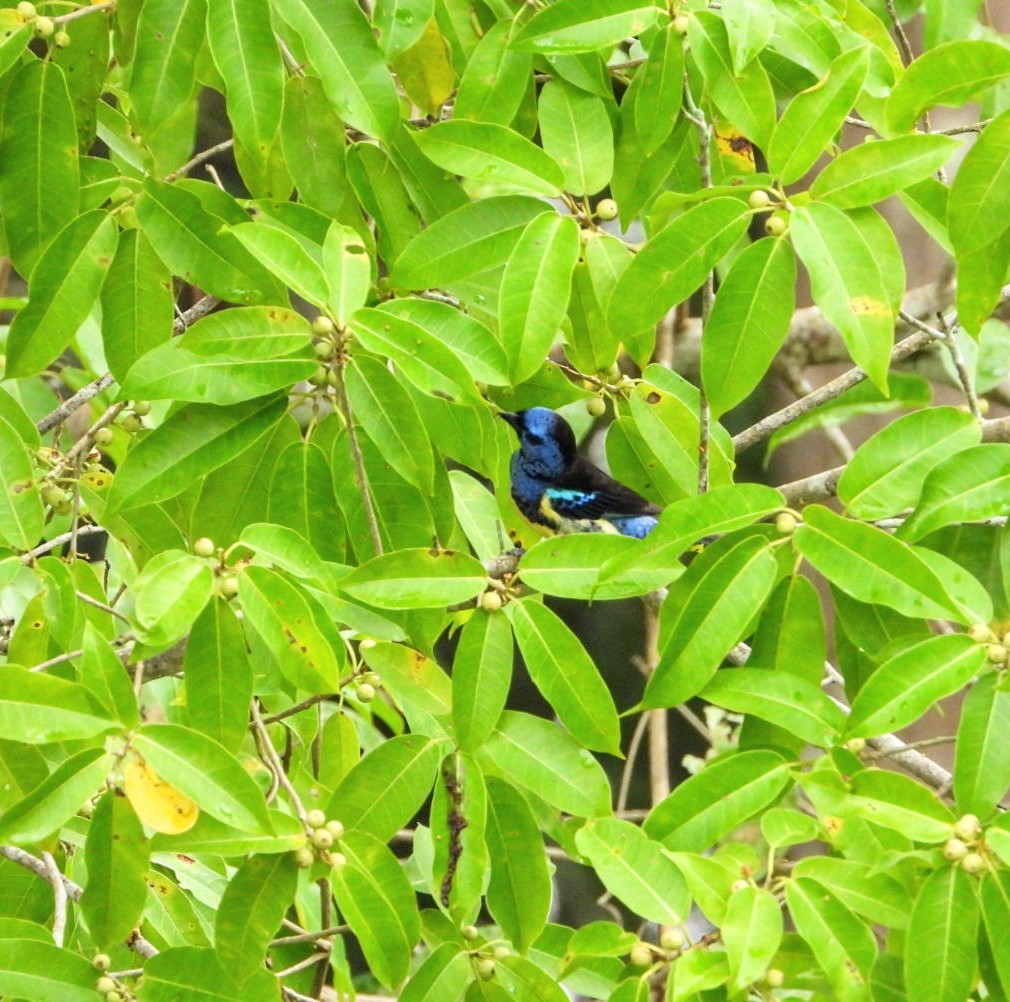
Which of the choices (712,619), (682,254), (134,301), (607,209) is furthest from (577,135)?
(712,619)

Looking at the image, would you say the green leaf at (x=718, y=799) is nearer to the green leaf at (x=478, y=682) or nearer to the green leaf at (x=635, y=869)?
the green leaf at (x=635, y=869)

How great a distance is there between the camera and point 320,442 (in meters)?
2.05

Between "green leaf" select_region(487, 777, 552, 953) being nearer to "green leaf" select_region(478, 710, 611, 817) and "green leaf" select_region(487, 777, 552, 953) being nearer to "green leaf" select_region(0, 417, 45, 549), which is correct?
"green leaf" select_region(478, 710, 611, 817)

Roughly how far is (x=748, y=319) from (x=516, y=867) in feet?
2.44

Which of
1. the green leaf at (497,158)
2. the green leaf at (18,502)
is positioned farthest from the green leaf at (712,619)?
the green leaf at (18,502)

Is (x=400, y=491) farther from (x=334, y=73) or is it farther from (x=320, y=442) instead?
(x=334, y=73)

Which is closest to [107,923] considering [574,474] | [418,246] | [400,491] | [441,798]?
[441,798]

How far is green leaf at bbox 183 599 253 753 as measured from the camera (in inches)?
67.3

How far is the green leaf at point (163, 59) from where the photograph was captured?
6.36 feet

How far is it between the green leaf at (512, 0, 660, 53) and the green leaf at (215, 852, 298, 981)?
107 cm

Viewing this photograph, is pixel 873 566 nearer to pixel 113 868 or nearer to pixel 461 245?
pixel 461 245

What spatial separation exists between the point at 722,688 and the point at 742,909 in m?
0.29

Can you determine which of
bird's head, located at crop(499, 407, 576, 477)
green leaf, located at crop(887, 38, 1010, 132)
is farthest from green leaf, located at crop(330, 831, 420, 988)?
bird's head, located at crop(499, 407, 576, 477)

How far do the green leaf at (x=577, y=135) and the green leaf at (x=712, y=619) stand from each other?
0.62 meters
